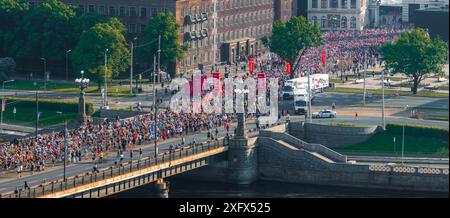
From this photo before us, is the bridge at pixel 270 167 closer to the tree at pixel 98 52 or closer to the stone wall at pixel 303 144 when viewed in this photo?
the stone wall at pixel 303 144

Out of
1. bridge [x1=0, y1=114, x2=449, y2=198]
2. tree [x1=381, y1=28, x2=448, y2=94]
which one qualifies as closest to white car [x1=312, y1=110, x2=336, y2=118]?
bridge [x1=0, y1=114, x2=449, y2=198]

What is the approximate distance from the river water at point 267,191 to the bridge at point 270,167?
1.11 m

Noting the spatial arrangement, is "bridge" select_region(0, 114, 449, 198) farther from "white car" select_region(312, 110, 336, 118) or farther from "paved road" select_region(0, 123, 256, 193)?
"white car" select_region(312, 110, 336, 118)

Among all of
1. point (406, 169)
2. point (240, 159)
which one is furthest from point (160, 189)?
point (406, 169)

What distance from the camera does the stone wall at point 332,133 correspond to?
16375cm

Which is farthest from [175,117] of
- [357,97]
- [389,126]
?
[357,97]

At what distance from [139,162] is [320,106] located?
2179 inches

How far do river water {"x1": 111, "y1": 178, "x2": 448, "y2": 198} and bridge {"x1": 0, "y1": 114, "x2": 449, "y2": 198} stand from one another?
1.11 m

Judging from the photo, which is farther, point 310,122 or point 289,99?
point 289,99

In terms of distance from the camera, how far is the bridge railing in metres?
118

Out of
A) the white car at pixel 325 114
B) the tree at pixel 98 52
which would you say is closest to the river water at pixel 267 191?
the white car at pixel 325 114

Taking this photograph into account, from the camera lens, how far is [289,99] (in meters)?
190

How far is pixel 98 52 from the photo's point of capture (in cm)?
19525
